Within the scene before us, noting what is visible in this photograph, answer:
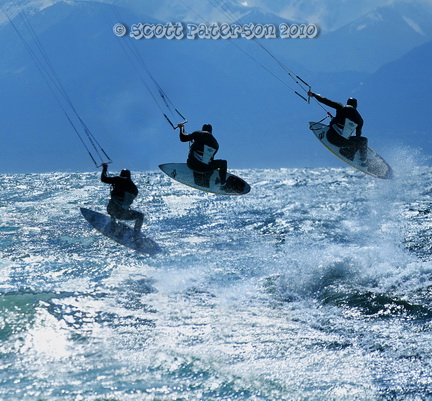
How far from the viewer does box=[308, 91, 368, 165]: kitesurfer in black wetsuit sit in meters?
16.6

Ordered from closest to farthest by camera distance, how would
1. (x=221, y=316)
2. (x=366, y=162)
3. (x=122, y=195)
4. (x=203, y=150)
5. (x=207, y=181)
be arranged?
(x=221, y=316) → (x=122, y=195) → (x=203, y=150) → (x=207, y=181) → (x=366, y=162)

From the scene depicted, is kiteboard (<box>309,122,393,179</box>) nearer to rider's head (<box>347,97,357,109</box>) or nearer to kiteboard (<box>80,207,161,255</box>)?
rider's head (<box>347,97,357,109</box>)

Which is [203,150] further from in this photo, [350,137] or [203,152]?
[350,137]

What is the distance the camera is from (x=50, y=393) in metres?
9.28

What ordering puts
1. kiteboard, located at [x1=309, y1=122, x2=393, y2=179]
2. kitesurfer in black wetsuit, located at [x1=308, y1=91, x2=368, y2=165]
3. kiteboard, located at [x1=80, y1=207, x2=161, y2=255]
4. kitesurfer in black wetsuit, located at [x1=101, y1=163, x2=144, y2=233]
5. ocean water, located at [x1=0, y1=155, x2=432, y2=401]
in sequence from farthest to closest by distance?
1. kiteboard, located at [x1=309, y1=122, x2=393, y2=179]
2. kitesurfer in black wetsuit, located at [x1=308, y1=91, x2=368, y2=165]
3. kiteboard, located at [x1=80, y1=207, x2=161, y2=255]
4. kitesurfer in black wetsuit, located at [x1=101, y1=163, x2=144, y2=233]
5. ocean water, located at [x1=0, y1=155, x2=432, y2=401]

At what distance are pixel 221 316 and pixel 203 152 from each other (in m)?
5.29

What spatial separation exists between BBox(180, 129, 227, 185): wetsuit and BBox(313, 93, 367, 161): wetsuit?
148 inches

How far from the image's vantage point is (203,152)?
15938mm

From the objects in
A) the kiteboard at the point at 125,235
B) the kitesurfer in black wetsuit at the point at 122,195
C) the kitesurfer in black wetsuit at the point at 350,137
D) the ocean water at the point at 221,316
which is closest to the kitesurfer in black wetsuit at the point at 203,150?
the kitesurfer in black wetsuit at the point at 122,195

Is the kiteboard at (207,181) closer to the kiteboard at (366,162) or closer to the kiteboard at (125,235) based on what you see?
the kiteboard at (125,235)

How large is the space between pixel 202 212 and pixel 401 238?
1372 cm

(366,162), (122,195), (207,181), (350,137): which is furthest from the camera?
(366,162)

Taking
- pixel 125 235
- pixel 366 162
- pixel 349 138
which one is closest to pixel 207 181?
pixel 125 235

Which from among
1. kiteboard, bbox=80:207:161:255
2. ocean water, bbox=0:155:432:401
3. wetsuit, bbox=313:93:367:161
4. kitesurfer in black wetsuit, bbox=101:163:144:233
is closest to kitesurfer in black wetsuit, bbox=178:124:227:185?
kitesurfer in black wetsuit, bbox=101:163:144:233
